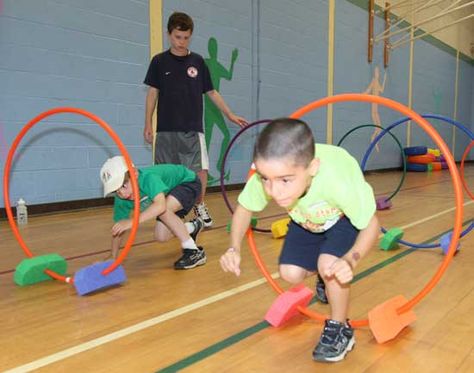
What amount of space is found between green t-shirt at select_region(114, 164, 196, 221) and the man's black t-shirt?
0.93m

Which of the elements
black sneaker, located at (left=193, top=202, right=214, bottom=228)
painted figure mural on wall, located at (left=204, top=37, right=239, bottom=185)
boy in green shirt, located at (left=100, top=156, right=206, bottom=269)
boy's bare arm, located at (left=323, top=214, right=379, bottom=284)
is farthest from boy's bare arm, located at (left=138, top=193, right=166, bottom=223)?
painted figure mural on wall, located at (left=204, top=37, right=239, bottom=185)

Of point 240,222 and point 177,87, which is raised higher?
point 177,87

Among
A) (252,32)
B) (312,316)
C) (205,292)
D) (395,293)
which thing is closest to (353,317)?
(312,316)

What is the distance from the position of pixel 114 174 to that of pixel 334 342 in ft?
4.88

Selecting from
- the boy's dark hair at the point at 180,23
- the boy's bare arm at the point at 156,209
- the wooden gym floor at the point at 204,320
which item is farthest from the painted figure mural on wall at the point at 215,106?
the boy's bare arm at the point at 156,209

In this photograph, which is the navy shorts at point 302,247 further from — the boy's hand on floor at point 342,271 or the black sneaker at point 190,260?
the black sneaker at point 190,260

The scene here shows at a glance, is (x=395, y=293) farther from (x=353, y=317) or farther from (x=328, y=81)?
(x=328, y=81)

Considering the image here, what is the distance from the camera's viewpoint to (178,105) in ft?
13.9

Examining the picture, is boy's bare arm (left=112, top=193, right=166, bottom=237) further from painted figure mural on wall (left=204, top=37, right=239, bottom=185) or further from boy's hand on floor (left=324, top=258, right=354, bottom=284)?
painted figure mural on wall (left=204, top=37, right=239, bottom=185)

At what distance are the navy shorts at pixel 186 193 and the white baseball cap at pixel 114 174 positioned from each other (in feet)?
2.03

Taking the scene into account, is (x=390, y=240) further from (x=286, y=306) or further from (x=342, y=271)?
(x=342, y=271)

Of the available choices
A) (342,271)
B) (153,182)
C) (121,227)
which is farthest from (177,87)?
(342,271)

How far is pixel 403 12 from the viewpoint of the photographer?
1205 cm

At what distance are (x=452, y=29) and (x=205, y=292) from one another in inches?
601
